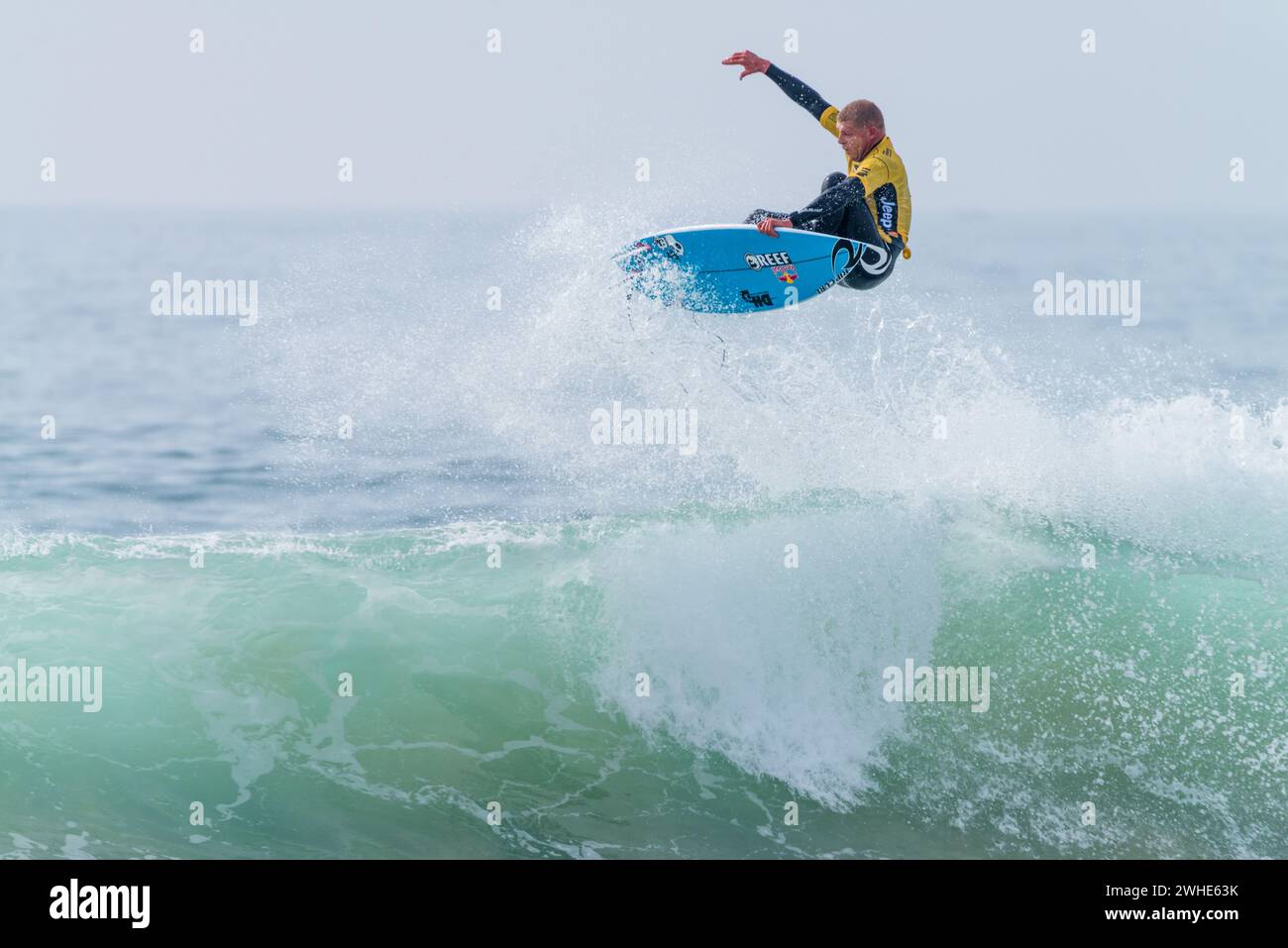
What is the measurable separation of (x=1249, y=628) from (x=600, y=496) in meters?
6.34

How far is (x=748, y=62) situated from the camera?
9.05 m

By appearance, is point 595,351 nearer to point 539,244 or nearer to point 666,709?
point 539,244

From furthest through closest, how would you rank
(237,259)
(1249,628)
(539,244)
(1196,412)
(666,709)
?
(237,259)
(1196,412)
(539,244)
(1249,628)
(666,709)

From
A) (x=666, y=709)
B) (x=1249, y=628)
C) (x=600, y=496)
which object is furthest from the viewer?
(x=600, y=496)

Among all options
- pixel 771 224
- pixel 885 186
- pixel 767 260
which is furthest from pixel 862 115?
pixel 767 260

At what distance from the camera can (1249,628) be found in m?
9.52

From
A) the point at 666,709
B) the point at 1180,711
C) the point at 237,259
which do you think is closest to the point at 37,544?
the point at 666,709

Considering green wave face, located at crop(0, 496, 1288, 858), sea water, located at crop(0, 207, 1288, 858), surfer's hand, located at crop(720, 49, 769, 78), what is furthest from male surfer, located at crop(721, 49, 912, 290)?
green wave face, located at crop(0, 496, 1288, 858)

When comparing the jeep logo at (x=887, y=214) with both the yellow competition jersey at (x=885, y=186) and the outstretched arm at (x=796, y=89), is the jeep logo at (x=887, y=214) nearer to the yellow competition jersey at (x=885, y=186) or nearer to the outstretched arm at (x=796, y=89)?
the yellow competition jersey at (x=885, y=186)

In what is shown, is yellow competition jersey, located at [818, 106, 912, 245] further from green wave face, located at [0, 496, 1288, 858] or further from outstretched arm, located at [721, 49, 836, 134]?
green wave face, located at [0, 496, 1288, 858]

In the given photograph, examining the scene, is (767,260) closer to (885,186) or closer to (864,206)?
(864,206)

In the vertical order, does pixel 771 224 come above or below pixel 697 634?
above

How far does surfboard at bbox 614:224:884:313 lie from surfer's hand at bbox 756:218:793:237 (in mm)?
55

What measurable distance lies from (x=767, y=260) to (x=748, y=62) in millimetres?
1429
